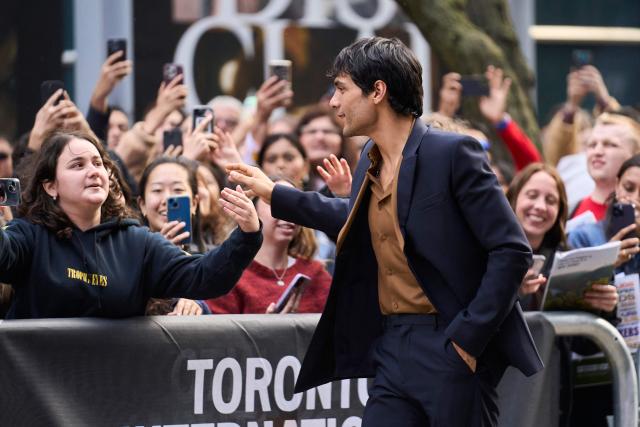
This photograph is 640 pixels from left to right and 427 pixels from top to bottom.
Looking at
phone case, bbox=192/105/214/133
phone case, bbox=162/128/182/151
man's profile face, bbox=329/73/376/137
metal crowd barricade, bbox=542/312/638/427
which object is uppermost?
man's profile face, bbox=329/73/376/137

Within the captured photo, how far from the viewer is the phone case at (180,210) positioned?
648 cm

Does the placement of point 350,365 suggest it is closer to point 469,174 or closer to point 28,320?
point 469,174

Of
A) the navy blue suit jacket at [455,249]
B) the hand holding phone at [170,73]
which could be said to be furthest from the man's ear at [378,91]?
the hand holding phone at [170,73]

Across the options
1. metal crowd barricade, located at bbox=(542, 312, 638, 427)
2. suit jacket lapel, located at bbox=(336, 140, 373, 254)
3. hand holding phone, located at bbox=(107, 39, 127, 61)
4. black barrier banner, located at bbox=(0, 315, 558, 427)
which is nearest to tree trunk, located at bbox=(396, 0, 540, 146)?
hand holding phone, located at bbox=(107, 39, 127, 61)

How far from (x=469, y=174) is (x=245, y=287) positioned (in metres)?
2.24

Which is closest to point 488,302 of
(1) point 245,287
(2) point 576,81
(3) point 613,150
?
(1) point 245,287

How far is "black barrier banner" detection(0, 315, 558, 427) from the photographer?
17.6 ft

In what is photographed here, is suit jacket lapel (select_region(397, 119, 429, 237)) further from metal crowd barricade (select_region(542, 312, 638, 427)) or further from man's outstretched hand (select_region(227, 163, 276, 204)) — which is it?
metal crowd barricade (select_region(542, 312, 638, 427))

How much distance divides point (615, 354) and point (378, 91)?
2146 mm

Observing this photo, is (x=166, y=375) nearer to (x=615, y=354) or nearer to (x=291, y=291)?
(x=291, y=291)

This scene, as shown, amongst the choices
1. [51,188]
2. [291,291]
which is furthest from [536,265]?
[51,188]

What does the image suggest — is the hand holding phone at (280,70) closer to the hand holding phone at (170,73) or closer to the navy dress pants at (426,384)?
the hand holding phone at (170,73)

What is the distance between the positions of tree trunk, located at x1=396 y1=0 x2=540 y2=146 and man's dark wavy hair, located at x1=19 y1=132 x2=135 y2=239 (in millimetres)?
5026

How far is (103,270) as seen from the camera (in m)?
5.46
